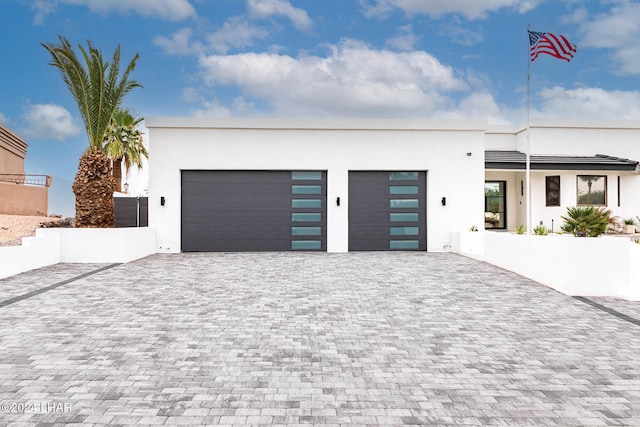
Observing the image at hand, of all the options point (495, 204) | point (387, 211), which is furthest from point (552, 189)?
point (387, 211)

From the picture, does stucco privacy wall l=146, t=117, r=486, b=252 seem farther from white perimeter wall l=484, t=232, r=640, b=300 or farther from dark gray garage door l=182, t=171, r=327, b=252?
white perimeter wall l=484, t=232, r=640, b=300

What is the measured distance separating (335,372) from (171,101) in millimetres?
20889

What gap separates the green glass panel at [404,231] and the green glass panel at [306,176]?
3207 millimetres

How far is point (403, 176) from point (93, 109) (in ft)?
33.4

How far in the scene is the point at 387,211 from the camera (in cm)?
1325

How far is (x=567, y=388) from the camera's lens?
340cm

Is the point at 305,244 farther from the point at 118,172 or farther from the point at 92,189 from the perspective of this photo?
the point at 118,172

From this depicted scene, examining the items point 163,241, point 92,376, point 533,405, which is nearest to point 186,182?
point 163,241

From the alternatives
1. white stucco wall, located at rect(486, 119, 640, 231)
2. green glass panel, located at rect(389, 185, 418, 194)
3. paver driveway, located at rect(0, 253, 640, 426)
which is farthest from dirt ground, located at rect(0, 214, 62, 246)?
white stucco wall, located at rect(486, 119, 640, 231)

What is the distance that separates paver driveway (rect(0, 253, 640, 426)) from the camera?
9.84 feet

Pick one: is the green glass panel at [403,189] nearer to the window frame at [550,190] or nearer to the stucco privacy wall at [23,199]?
the window frame at [550,190]

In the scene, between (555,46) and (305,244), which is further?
(305,244)

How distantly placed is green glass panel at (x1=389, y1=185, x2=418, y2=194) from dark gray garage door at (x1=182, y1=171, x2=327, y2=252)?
2.43 m

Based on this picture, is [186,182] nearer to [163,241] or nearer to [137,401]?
[163,241]
